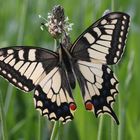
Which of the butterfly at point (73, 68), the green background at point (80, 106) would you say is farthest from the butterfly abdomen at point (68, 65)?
the green background at point (80, 106)

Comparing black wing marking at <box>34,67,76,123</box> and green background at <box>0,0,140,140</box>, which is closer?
black wing marking at <box>34,67,76,123</box>

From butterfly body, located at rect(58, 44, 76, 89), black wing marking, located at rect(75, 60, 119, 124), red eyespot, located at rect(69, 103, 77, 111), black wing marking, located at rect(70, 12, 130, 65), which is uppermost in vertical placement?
black wing marking, located at rect(70, 12, 130, 65)

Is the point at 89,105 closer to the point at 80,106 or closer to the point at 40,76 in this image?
the point at 40,76

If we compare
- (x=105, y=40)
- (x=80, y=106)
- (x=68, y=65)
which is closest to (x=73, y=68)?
(x=68, y=65)

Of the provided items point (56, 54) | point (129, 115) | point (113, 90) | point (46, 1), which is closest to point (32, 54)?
point (56, 54)

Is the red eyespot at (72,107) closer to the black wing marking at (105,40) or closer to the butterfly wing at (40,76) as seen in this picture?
the butterfly wing at (40,76)

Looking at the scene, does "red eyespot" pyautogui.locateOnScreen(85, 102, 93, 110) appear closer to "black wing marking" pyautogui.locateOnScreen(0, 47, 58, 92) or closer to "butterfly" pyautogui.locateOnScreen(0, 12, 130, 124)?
"butterfly" pyautogui.locateOnScreen(0, 12, 130, 124)

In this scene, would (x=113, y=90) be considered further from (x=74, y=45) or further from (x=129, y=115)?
(x=129, y=115)

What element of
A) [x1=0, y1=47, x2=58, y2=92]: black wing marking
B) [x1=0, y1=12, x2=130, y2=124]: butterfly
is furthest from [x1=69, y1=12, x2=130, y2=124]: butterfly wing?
[x1=0, y1=47, x2=58, y2=92]: black wing marking
